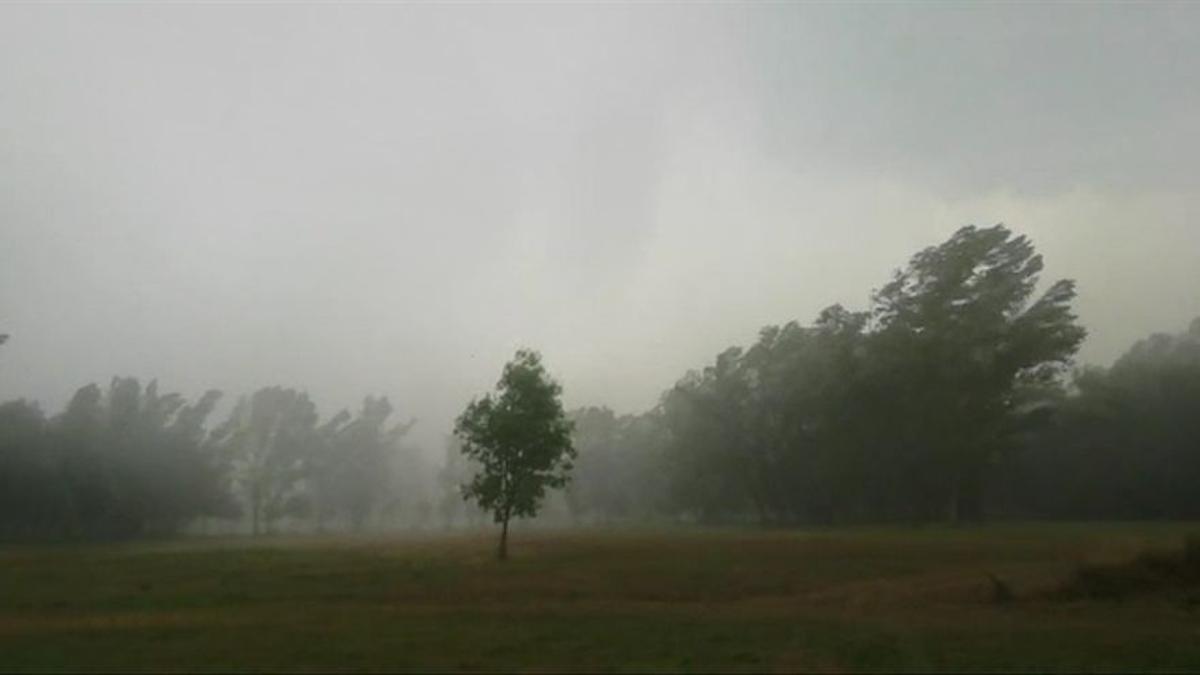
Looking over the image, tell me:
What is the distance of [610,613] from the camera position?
34781 millimetres

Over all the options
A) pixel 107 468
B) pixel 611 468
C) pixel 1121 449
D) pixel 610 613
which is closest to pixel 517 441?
pixel 610 613

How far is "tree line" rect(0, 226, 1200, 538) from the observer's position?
9075cm

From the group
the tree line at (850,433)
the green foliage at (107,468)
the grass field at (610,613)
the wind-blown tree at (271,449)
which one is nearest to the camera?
the grass field at (610,613)

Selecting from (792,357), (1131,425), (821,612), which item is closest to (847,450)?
(792,357)

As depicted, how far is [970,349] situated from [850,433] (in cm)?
1716

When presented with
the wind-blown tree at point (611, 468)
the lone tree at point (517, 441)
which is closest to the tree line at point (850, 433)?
the lone tree at point (517, 441)

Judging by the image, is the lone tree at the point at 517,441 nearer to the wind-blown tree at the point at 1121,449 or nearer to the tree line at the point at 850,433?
the tree line at the point at 850,433

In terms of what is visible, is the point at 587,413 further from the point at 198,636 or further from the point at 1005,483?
the point at 198,636

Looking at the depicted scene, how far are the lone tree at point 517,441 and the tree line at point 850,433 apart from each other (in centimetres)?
11

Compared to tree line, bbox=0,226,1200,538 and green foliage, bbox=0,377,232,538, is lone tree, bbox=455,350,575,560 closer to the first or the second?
tree line, bbox=0,226,1200,538

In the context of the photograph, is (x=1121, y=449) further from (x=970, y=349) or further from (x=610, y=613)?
(x=610, y=613)

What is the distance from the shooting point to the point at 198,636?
29.6 meters

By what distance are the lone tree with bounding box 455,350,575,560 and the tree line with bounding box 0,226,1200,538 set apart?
0.37 ft

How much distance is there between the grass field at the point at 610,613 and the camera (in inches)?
968
